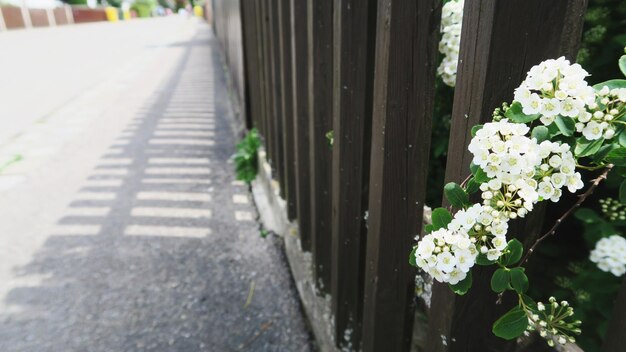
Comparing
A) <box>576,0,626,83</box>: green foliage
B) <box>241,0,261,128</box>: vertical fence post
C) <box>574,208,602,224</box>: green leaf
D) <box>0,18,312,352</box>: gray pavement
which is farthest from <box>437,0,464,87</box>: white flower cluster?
<box>241,0,261,128</box>: vertical fence post

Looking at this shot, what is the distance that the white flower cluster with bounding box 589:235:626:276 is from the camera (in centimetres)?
121

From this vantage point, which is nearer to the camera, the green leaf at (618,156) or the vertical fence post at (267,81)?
the green leaf at (618,156)

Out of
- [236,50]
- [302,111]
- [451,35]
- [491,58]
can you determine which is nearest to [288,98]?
[302,111]

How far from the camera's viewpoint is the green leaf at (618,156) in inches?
24.7

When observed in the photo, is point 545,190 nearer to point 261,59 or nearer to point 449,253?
point 449,253

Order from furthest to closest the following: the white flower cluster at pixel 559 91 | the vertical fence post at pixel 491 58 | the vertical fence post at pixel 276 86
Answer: the vertical fence post at pixel 276 86, the vertical fence post at pixel 491 58, the white flower cluster at pixel 559 91

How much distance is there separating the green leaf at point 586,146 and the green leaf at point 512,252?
0.53ft

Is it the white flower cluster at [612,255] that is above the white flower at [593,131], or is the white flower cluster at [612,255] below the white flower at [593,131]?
below

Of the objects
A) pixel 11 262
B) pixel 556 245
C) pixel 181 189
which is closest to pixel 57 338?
pixel 11 262

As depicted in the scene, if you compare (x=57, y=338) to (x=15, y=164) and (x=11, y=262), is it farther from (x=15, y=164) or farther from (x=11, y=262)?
(x=15, y=164)

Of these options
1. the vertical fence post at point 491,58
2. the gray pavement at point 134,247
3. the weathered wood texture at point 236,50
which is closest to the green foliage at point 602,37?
the vertical fence post at point 491,58

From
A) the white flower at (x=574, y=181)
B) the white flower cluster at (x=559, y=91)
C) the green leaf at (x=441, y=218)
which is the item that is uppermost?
the white flower cluster at (x=559, y=91)

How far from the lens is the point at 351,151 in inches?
54.3

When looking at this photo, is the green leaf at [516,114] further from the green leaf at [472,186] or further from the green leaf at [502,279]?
the green leaf at [502,279]
